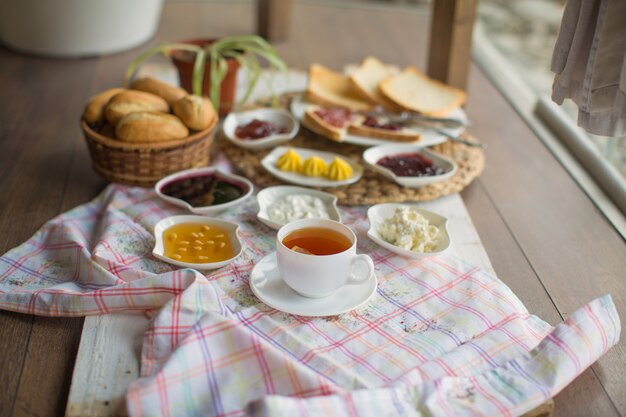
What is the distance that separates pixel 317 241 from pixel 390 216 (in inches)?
14.8

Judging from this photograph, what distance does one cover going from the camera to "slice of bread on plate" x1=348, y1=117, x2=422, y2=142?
2146 mm

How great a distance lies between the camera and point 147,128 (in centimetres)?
184

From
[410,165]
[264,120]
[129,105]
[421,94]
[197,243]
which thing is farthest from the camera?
[421,94]

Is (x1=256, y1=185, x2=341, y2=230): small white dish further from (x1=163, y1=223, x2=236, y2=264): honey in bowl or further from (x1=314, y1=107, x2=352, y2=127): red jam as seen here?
(x1=314, y1=107, x2=352, y2=127): red jam

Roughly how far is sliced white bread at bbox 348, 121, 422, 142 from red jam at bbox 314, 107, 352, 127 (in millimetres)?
44

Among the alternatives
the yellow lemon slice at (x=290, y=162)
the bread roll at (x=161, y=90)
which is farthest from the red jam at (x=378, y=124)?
the bread roll at (x=161, y=90)

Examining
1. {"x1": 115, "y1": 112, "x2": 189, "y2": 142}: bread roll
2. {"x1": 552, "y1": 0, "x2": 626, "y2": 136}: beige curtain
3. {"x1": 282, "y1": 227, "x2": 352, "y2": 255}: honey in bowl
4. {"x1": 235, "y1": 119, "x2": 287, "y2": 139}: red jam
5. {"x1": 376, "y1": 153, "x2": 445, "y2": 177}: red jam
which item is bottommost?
{"x1": 376, "y1": 153, "x2": 445, "y2": 177}: red jam

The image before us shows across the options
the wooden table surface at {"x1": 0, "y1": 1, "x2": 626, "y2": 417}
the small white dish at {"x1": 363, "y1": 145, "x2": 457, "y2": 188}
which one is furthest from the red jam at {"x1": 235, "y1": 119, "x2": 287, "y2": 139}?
the wooden table surface at {"x1": 0, "y1": 1, "x2": 626, "y2": 417}

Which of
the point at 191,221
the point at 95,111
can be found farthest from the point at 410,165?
the point at 95,111

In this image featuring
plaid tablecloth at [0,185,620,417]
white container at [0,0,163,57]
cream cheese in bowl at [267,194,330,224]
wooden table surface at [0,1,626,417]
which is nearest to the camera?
plaid tablecloth at [0,185,620,417]

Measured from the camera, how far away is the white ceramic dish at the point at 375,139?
2.15 meters

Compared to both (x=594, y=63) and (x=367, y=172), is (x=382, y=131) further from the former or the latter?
(x=594, y=63)

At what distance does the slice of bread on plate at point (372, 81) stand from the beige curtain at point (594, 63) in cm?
83

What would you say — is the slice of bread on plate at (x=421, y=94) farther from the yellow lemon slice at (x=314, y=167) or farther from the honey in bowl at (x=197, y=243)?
the honey in bowl at (x=197, y=243)
